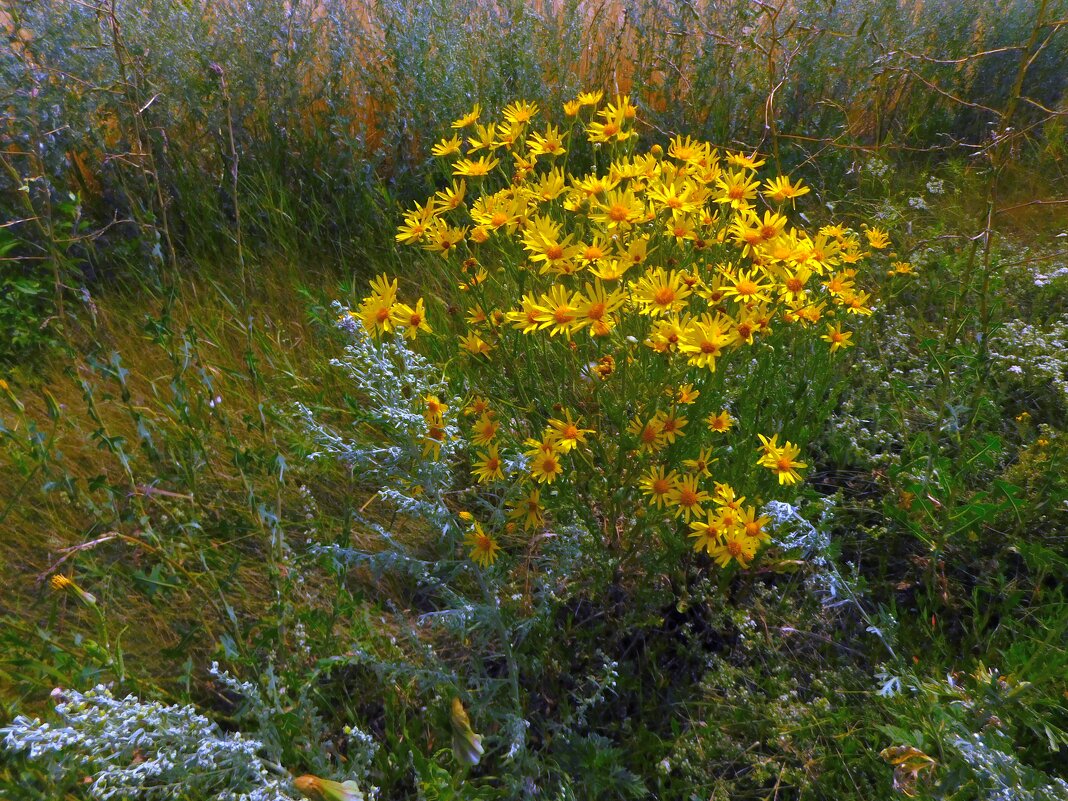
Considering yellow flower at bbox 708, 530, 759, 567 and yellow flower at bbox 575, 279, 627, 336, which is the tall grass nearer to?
yellow flower at bbox 575, 279, 627, 336

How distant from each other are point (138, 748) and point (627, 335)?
1186 millimetres

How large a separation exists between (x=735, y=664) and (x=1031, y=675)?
60 centimetres

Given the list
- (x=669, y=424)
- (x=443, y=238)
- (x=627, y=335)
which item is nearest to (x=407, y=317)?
(x=443, y=238)

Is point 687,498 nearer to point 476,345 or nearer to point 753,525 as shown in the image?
point 753,525

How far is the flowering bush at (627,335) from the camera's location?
155 centimetres

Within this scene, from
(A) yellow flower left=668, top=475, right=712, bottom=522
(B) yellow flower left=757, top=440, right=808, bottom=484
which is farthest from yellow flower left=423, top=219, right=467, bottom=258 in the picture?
(B) yellow flower left=757, top=440, right=808, bottom=484

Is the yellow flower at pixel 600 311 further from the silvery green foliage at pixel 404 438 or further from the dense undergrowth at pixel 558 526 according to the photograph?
the silvery green foliage at pixel 404 438

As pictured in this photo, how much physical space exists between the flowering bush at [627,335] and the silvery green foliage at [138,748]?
552 millimetres

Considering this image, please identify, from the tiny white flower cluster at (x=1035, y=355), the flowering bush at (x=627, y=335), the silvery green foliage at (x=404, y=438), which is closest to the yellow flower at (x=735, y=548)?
the flowering bush at (x=627, y=335)

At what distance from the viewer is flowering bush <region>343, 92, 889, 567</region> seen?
1551 millimetres

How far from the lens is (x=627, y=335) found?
1.61 metres

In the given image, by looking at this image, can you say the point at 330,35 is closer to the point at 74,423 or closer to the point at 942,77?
the point at 74,423

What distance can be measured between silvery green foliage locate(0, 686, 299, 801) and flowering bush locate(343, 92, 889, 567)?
21.7 inches

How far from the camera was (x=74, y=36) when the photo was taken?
356cm
